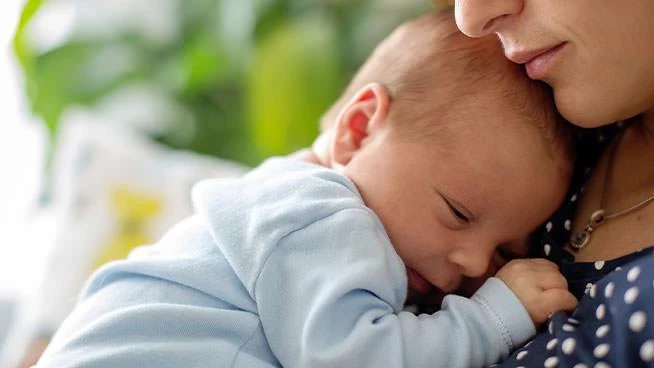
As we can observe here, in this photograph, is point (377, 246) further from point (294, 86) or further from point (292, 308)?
point (294, 86)

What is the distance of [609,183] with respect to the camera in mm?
1200

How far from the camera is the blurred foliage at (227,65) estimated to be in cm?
204

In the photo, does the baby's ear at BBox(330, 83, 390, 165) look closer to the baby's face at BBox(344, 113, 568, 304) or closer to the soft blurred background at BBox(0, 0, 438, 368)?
the baby's face at BBox(344, 113, 568, 304)

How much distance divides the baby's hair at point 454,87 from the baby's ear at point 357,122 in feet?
0.06

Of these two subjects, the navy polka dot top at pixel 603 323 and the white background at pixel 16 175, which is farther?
the white background at pixel 16 175

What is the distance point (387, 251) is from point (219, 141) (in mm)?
1266

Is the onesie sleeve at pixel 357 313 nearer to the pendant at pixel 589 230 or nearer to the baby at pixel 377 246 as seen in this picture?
the baby at pixel 377 246

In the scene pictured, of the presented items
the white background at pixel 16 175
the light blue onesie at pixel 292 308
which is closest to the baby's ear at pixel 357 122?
the light blue onesie at pixel 292 308

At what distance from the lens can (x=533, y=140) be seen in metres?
1.15

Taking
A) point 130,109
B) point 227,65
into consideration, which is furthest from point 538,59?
point 130,109

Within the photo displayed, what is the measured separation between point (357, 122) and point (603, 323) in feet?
1.35

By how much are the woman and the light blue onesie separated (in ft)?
0.26

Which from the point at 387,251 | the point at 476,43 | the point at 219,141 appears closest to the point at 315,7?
the point at 219,141

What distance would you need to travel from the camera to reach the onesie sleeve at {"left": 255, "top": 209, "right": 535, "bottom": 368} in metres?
1.03
